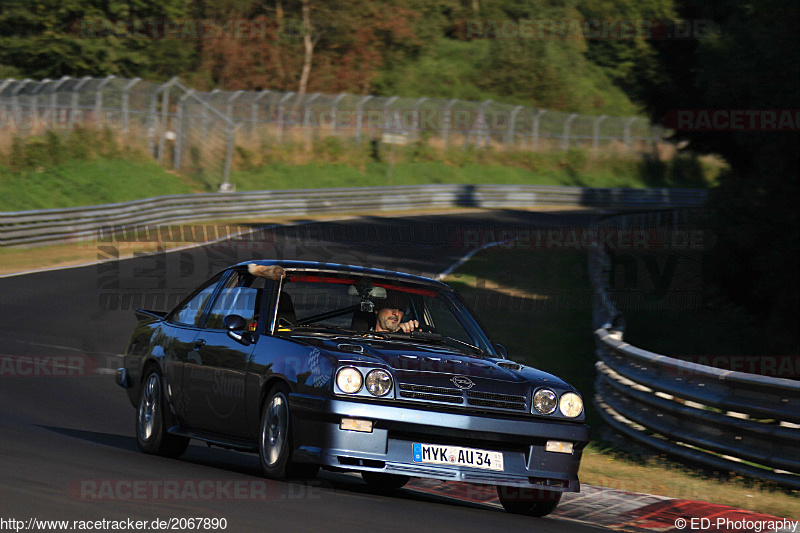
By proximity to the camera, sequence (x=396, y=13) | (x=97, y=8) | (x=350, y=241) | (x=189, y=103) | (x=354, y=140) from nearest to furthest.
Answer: (x=350, y=241) < (x=189, y=103) < (x=354, y=140) < (x=97, y=8) < (x=396, y=13)

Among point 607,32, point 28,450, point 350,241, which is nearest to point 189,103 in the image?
point 350,241

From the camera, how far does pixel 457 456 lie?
23.2 ft

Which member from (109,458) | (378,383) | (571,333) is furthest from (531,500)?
(571,333)

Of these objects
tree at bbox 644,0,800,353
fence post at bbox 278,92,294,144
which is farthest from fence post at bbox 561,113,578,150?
tree at bbox 644,0,800,353

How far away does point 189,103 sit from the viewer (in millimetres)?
45750

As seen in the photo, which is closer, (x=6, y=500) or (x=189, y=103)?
(x=6, y=500)

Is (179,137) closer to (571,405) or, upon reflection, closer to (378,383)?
(571,405)

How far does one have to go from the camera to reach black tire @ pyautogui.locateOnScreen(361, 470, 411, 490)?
8.47m

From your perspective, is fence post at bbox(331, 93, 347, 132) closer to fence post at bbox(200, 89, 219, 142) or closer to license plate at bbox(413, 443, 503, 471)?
fence post at bbox(200, 89, 219, 142)

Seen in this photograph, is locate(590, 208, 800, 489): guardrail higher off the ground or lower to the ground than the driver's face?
lower

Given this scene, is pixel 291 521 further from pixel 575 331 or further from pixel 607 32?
pixel 607 32

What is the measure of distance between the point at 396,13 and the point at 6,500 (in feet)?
220

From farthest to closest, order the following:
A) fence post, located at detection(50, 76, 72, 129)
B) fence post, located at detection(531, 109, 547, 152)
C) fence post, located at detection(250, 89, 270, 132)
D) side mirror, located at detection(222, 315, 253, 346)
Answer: fence post, located at detection(531, 109, 547, 152)
fence post, located at detection(250, 89, 270, 132)
fence post, located at detection(50, 76, 72, 129)
side mirror, located at detection(222, 315, 253, 346)

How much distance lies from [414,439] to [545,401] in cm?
93
